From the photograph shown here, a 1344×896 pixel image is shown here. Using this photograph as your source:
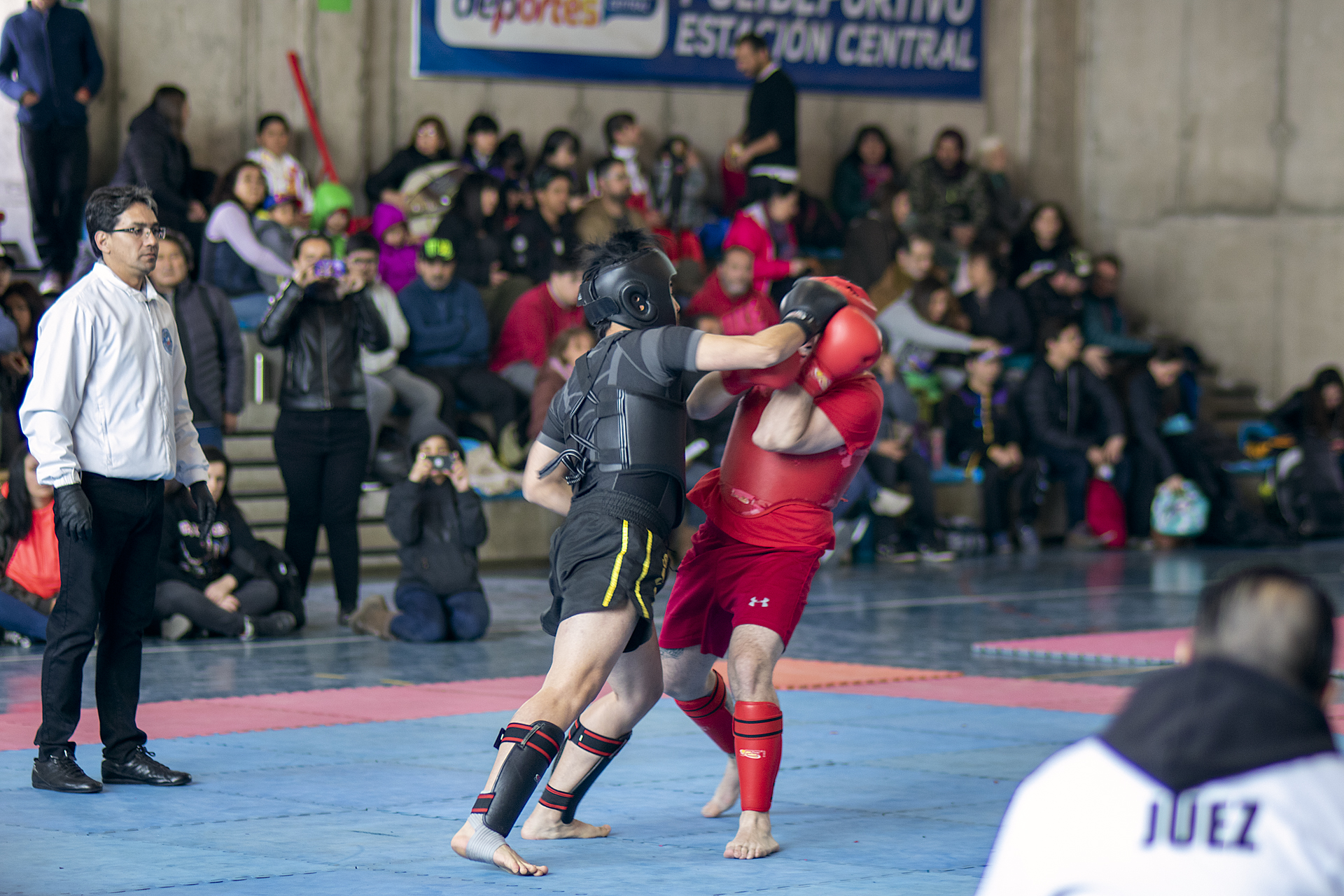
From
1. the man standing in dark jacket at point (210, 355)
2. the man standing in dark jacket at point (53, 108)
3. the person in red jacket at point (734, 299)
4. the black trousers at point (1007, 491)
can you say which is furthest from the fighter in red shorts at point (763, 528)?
the black trousers at point (1007, 491)

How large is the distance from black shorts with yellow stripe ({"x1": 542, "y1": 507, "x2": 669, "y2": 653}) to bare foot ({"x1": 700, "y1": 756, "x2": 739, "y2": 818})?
2.40ft

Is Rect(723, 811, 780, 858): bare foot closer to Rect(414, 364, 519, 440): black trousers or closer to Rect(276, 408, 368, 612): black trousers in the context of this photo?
Rect(276, 408, 368, 612): black trousers

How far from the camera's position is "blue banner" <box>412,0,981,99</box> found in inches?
643

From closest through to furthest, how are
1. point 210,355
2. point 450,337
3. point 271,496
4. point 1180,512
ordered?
point 210,355 → point 271,496 → point 450,337 → point 1180,512

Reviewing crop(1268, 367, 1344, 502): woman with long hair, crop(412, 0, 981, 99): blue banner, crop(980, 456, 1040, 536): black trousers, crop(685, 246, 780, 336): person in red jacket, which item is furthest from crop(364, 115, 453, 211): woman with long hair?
crop(1268, 367, 1344, 502): woman with long hair

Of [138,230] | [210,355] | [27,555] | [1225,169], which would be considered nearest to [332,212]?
[210,355]

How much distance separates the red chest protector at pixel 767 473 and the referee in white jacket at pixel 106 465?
1.93 meters

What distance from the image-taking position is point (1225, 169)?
1892cm

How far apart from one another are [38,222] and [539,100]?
18.1 ft

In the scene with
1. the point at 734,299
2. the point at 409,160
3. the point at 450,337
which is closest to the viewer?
the point at 450,337

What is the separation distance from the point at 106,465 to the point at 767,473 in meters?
2.19

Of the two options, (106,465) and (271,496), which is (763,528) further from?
(271,496)

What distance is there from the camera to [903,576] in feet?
42.1

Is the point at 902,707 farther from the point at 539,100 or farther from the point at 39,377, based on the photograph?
the point at 539,100
